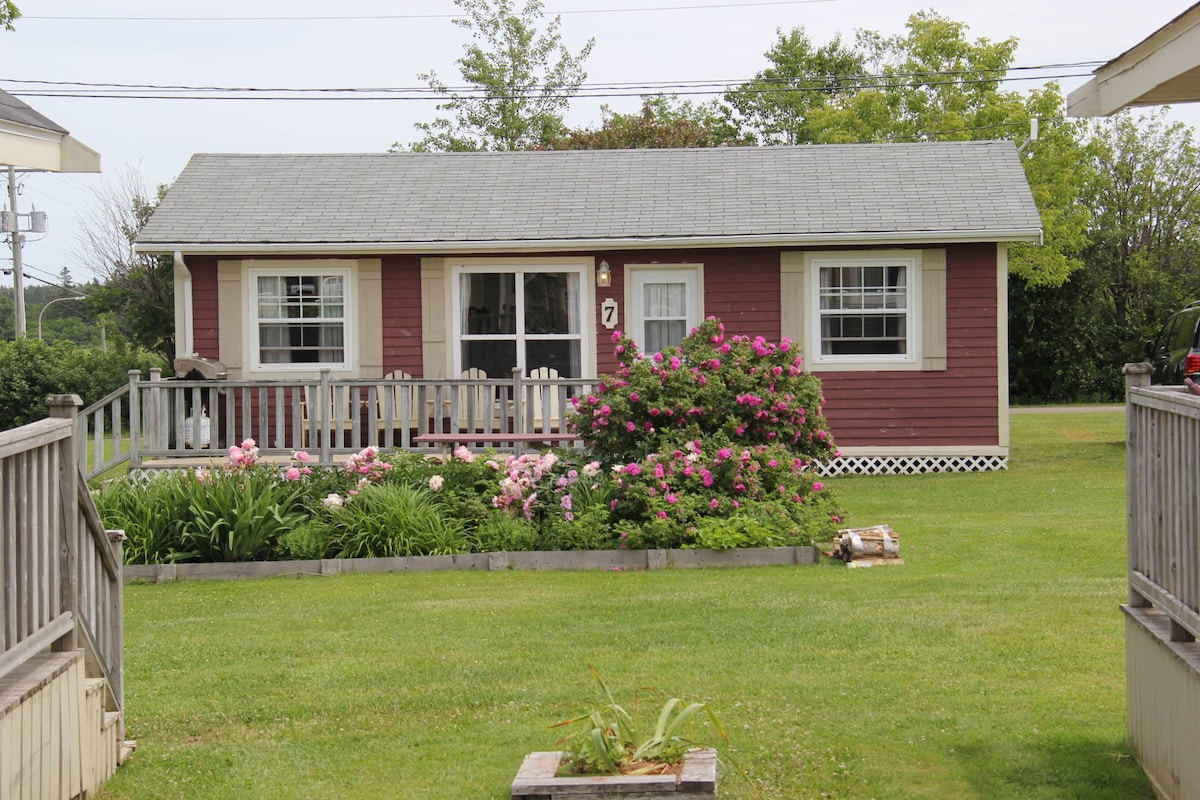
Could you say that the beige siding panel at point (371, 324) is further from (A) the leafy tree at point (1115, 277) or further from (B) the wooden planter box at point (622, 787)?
(A) the leafy tree at point (1115, 277)

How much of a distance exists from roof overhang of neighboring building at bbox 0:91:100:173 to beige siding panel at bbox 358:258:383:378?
9.97 meters

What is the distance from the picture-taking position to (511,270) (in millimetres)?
15945

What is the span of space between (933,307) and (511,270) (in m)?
4.99

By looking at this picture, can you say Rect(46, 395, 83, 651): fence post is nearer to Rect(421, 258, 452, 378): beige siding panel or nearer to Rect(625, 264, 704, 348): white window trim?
Rect(421, 258, 452, 378): beige siding panel

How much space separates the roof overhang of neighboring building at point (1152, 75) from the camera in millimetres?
4375

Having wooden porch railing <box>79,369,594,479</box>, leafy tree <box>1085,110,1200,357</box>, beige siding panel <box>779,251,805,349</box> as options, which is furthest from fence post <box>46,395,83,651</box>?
leafy tree <box>1085,110,1200,357</box>

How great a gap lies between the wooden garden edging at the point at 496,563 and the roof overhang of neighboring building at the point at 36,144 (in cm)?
414

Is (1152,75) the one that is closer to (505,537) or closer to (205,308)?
(505,537)

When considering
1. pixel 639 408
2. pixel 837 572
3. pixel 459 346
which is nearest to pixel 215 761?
pixel 837 572

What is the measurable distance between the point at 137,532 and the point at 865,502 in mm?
6726

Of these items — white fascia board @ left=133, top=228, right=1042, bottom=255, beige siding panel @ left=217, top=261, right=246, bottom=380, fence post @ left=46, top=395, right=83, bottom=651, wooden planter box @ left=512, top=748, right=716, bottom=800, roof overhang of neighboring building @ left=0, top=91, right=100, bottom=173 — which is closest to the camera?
wooden planter box @ left=512, top=748, right=716, bottom=800

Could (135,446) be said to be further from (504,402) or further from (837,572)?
(837,572)

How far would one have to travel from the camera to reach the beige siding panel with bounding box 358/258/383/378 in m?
15.9

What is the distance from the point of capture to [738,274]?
15.9 m
